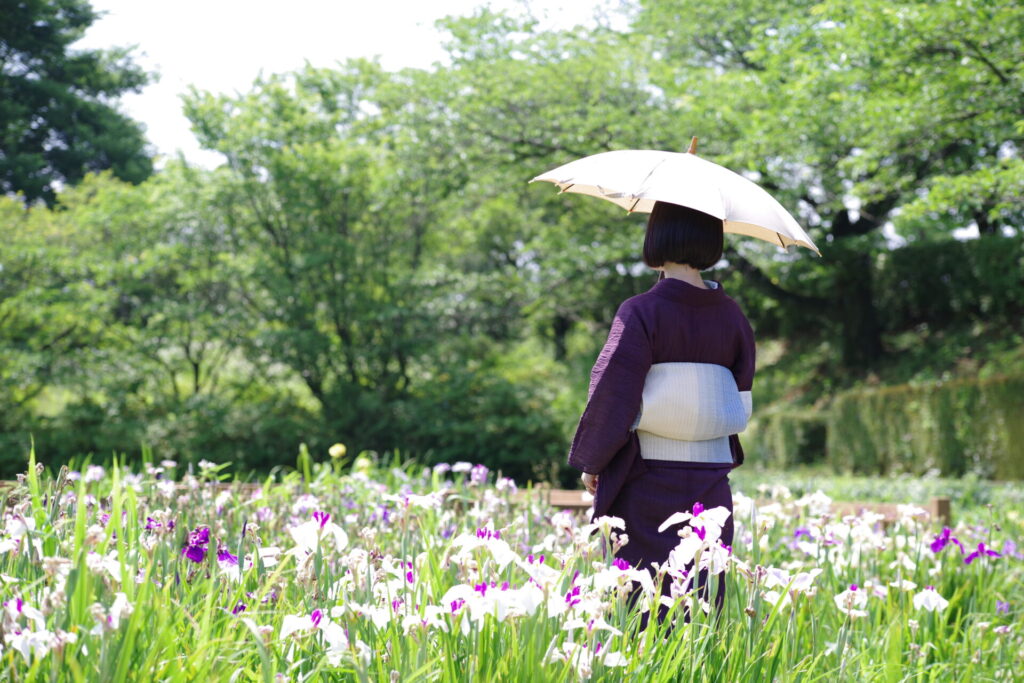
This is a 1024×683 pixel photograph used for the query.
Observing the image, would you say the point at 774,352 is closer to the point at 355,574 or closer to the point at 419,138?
the point at 419,138

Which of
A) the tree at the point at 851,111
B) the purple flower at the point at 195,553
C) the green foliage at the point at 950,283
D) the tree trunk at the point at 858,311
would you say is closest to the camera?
the purple flower at the point at 195,553

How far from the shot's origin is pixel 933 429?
12703 millimetres

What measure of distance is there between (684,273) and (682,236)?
113 millimetres

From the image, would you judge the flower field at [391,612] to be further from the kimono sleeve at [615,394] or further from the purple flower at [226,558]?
the kimono sleeve at [615,394]

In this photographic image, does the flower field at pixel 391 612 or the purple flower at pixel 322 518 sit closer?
the flower field at pixel 391 612

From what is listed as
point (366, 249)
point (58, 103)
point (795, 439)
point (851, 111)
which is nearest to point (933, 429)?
point (795, 439)

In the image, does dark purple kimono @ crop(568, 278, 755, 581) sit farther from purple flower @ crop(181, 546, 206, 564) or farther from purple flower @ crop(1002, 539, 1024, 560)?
purple flower @ crop(1002, 539, 1024, 560)

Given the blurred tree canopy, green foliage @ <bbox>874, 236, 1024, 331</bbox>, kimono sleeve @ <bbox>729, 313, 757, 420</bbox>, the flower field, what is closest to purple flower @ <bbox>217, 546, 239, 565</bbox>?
the flower field

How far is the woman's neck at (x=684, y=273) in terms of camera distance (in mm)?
2680

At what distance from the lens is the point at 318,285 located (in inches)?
520

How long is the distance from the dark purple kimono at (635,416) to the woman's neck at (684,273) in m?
0.04

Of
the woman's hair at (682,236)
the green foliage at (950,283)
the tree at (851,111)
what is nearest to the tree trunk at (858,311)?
the tree at (851,111)

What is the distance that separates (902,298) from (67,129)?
20.8 m

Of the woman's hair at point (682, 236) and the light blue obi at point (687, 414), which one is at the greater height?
the woman's hair at point (682, 236)
